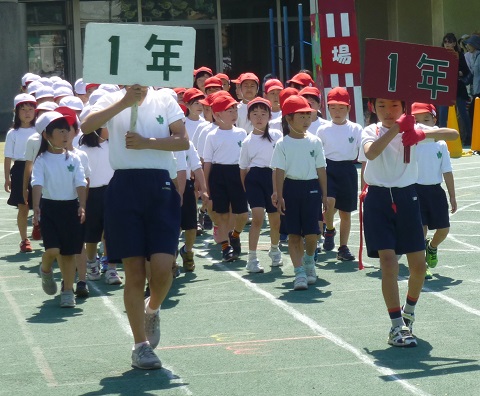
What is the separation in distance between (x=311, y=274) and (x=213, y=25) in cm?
2107

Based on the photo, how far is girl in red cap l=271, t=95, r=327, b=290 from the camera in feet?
34.4

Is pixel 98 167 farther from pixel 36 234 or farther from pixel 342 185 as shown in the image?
pixel 36 234

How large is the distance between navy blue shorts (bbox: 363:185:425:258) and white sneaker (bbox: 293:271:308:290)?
2.15m

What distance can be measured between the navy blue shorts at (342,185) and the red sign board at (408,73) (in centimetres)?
415

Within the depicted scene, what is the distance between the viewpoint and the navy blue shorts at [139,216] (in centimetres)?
725

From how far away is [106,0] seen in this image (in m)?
30.5

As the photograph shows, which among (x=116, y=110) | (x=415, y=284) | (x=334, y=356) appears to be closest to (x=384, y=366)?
(x=334, y=356)

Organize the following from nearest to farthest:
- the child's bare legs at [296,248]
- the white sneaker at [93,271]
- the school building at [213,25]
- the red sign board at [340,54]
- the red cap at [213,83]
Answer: the child's bare legs at [296,248], the white sneaker at [93,271], the red cap at [213,83], the red sign board at [340,54], the school building at [213,25]

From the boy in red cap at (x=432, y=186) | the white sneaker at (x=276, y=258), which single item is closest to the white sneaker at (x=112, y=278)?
the white sneaker at (x=276, y=258)

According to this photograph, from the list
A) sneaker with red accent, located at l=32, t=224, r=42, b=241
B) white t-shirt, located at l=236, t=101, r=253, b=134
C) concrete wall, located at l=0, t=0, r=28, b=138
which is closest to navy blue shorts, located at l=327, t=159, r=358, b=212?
white t-shirt, located at l=236, t=101, r=253, b=134

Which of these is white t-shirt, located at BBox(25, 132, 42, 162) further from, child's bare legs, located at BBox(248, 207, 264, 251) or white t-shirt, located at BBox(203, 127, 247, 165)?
child's bare legs, located at BBox(248, 207, 264, 251)

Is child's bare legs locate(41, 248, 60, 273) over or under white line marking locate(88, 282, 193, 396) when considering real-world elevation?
over

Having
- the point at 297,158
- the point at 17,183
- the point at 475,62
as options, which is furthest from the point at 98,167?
the point at 475,62

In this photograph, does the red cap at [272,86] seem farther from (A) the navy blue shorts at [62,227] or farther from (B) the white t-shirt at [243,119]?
(A) the navy blue shorts at [62,227]
